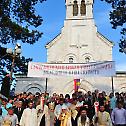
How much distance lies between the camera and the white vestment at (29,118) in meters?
12.9

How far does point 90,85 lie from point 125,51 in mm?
16897

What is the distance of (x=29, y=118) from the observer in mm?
12891

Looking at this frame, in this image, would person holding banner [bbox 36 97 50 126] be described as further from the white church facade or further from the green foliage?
the white church facade

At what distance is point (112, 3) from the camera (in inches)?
863

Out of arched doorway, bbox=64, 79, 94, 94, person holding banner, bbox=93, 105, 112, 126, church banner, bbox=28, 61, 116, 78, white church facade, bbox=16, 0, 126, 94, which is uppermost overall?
white church facade, bbox=16, 0, 126, 94

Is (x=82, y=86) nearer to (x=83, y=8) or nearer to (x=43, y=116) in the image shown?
(x=83, y=8)

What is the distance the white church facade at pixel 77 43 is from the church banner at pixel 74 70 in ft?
62.1

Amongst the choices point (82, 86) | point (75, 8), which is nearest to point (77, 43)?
point (75, 8)

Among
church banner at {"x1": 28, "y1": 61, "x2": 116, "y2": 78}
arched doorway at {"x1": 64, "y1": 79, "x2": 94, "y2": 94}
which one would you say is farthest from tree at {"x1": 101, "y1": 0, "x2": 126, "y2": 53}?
arched doorway at {"x1": 64, "y1": 79, "x2": 94, "y2": 94}

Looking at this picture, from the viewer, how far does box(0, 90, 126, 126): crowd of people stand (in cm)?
1269

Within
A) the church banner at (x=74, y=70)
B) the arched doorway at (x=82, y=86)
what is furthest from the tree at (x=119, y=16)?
the arched doorway at (x=82, y=86)

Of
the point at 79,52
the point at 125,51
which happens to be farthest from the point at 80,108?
the point at 79,52

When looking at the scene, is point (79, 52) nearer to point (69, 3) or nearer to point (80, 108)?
point (69, 3)

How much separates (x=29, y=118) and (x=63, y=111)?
1.42 meters
